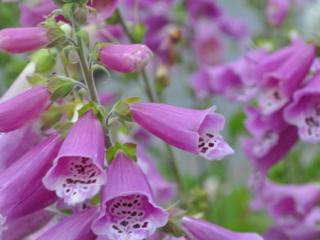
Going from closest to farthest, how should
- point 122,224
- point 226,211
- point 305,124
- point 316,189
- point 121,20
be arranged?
point 122,224, point 305,124, point 121,20, point 316,189, point 226,211

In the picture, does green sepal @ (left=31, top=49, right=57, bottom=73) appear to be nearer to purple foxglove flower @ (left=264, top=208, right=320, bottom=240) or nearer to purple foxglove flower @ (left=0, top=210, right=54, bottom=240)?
purple foxglove flower @ (left=0, top=210, right=54, bottom=240)

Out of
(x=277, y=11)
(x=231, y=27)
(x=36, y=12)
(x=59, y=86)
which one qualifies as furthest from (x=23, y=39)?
(x=231, y=27)

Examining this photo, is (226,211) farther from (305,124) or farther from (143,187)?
(143,187)

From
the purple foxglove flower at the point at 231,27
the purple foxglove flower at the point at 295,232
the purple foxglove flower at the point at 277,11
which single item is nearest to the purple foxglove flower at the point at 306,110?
the purple foxglove flower at the point at 295,232

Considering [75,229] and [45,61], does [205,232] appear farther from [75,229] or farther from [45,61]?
[45,61]

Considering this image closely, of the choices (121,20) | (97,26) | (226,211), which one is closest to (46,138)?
(97,26)

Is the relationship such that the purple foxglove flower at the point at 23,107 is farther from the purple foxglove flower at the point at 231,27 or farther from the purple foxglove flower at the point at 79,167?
the purple foxglove flower at the point at 231,27

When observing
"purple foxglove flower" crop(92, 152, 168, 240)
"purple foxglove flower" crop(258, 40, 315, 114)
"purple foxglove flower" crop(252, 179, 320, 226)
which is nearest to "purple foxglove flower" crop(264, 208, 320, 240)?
"purple foxglove flower" crop(252, 179, 320, 226)
